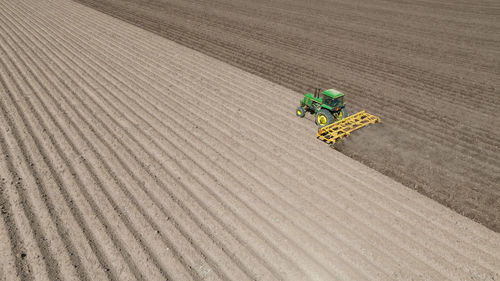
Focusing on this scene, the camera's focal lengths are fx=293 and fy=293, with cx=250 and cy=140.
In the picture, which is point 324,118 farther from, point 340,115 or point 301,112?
point 301,112

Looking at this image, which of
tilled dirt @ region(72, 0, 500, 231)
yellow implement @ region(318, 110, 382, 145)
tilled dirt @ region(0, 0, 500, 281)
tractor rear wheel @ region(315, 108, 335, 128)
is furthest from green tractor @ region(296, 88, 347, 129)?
tilled dirt @ region(72, 0, 500, 231)

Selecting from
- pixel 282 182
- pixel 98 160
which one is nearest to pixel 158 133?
pixel 98 160

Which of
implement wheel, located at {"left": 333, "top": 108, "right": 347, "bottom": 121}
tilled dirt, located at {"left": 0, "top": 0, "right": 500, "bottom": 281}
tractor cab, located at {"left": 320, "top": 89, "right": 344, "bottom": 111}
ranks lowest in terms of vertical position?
tilled dirt, located at {"left": 0, "top": 0, "right": 500, "bottom": 281}

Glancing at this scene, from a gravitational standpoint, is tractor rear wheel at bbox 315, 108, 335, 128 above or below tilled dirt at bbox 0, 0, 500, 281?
above

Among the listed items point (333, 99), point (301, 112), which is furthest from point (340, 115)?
point (301, 112)

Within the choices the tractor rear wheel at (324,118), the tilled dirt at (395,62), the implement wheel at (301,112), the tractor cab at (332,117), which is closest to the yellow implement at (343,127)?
the tractor cab at (332,117)

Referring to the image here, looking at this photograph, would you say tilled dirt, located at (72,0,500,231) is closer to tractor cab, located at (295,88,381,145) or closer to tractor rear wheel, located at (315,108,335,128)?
tractor cab, located at (295,88,381,145)
